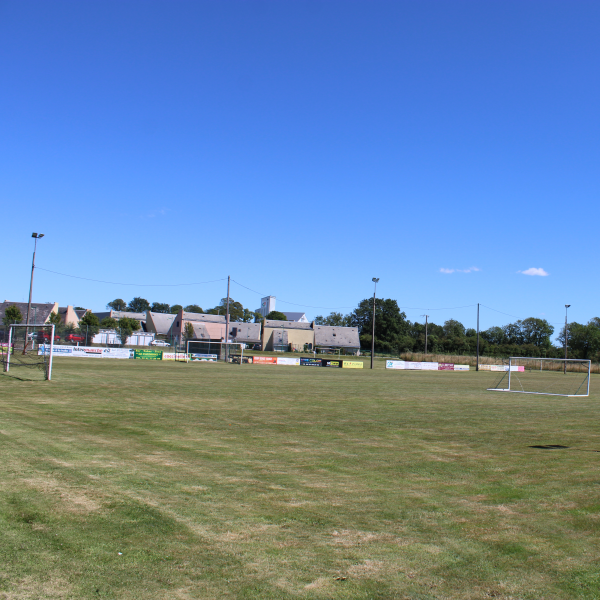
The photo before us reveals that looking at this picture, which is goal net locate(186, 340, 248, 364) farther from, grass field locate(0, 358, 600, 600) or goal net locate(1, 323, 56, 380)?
grass field locate(0, 358, 600, 600)

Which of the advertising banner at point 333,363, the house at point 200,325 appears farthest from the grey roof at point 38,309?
the advertising banner at point 333,363

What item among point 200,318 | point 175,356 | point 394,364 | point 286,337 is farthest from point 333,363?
point 200,318

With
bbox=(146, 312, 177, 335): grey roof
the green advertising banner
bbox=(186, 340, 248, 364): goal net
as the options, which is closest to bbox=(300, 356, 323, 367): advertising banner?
bbox=(186, 340, 248, 364): goal net

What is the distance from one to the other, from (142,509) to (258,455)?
4.59 m

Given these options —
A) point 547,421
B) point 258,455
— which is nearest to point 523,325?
point 547,421

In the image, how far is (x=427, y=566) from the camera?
552cm

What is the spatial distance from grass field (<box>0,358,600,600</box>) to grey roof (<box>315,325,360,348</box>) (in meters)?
118

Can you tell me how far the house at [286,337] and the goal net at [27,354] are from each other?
3480 inches

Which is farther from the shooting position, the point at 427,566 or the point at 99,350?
the point at 99,350

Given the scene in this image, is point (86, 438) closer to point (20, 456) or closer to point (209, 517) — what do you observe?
point (20, 456)

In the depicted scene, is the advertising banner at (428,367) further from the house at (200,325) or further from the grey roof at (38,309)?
the grey roof at (38,309)

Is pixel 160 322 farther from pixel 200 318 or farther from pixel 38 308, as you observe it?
pixel 38 308

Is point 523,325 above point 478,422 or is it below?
above

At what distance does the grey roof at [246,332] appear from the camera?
132 meters
